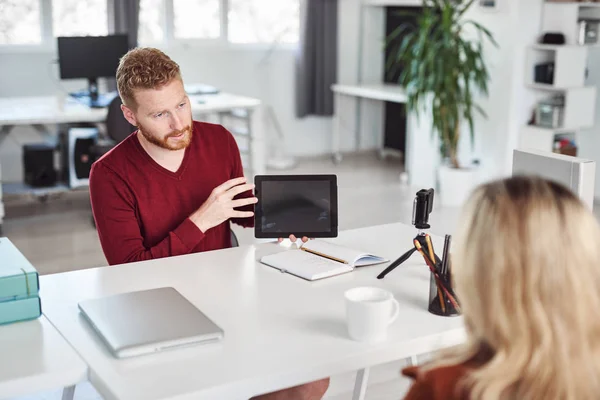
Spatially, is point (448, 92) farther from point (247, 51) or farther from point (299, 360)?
point (299, 360)

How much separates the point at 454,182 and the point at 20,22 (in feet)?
10.2

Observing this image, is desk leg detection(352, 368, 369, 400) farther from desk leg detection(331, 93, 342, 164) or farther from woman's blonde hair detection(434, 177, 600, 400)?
desk leg detection(331, 93, 342, 164)

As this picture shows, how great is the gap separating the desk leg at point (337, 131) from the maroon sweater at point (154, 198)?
4.33 meters

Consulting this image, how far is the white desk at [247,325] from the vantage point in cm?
135

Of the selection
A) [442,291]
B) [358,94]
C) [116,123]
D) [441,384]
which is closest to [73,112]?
[116,123]

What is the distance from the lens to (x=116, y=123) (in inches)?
178

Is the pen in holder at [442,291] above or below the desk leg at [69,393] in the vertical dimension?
above

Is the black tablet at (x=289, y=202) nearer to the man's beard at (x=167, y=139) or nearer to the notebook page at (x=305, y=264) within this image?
the notebook page at (x=305, y=264)

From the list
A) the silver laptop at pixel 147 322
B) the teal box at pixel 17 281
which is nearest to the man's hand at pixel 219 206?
the silver laptop at pixel 147 322

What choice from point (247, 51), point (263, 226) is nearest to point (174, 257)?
point (263, 226)

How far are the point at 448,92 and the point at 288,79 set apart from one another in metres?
1.99

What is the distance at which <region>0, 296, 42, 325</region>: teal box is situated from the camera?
157cm

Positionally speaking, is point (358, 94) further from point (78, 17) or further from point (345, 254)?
point (345, 254)

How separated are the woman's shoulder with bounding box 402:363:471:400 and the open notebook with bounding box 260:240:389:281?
0.80 m
